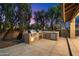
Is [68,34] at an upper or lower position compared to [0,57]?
upper

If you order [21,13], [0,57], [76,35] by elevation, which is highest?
[21,13]

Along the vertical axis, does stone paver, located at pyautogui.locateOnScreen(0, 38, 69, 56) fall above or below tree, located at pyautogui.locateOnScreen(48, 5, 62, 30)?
below

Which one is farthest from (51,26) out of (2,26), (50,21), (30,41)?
(2,26)

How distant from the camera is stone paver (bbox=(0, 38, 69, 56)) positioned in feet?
12.8

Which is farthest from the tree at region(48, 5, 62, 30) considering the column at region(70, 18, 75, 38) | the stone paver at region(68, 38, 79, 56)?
the stone paver at region(68, 38, 79, 56)

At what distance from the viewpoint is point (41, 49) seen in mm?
3912

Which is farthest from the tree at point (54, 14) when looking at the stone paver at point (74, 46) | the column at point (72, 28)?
the stone paver at point (74, 46)

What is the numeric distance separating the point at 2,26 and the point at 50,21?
0.55 meters

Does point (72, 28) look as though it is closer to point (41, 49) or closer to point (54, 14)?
point (54, 14)

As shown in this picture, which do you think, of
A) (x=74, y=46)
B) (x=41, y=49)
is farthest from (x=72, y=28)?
(x=41, y=49)

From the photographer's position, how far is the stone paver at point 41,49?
390 centimetres

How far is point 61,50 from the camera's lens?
12.8 ft

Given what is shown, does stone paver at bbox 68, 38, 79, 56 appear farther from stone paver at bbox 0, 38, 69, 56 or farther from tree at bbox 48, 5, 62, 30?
tree at bbox 48, 5, 62, 30

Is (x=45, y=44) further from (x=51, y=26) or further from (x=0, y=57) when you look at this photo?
(x=0, y=57)
